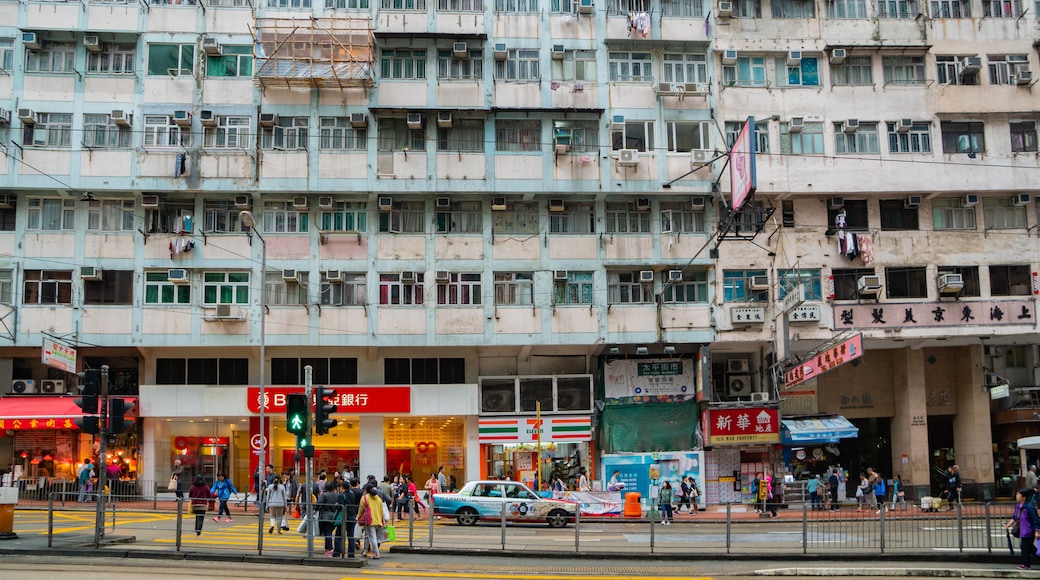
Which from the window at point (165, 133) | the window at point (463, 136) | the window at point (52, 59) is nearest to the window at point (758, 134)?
the window at point (463, 136)

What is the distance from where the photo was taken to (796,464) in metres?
36.5

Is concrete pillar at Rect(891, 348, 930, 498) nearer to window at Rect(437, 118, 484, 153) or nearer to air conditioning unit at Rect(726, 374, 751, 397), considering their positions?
air conditioning unit at Rect(726, 374, 751, 397)

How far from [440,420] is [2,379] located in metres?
15.4

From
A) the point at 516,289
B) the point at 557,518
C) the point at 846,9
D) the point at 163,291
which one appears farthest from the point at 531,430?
the point at 846,9

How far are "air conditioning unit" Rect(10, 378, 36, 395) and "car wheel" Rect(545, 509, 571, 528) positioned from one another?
19424 millimetres

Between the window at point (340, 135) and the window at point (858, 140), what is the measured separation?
55.0ft

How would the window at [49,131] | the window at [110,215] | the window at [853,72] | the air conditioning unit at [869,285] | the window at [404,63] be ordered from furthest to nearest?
the window at [853,72] → the window at [404,63] → the air conditioning unit at [869,285] → the window at [110,215] → the window at [49,131]

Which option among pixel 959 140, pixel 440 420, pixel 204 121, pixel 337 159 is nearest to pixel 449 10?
pixel 337 159

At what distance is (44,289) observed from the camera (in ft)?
109

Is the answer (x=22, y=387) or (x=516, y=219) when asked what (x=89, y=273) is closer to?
(x=22, y=387)

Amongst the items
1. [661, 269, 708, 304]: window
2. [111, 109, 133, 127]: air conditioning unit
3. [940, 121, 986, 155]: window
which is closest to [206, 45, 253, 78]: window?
[111, 109, 133, 127]: air conditioning unit

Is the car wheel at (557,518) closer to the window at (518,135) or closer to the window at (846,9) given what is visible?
the window at (518,135)

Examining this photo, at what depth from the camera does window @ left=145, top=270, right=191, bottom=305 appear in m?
33.6

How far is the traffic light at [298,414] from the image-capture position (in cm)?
1815
